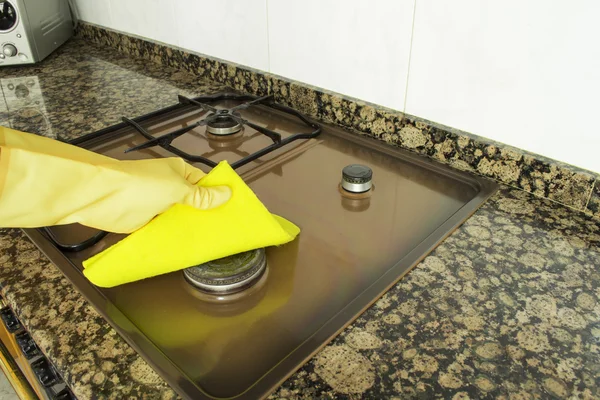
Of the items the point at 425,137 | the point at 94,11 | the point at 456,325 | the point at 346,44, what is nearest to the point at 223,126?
the point at 346,44

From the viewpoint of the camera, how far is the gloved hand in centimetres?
47

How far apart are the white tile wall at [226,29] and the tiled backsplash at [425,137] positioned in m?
0.03

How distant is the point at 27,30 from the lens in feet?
4.41

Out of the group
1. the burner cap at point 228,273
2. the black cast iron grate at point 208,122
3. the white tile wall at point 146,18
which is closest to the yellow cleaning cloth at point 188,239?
the burner cap at point 228,273

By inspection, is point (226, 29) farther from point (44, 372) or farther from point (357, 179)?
point (44, 372)

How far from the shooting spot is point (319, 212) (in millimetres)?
756

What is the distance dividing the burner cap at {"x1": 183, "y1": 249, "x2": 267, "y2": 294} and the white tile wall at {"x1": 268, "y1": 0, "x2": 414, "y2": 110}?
44 cm

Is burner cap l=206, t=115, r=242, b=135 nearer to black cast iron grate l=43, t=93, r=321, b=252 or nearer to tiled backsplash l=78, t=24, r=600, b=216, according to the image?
black cast iron grate l=43, t=93, r=321, b=252

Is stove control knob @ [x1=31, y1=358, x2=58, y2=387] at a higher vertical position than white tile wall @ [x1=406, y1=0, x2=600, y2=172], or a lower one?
lower

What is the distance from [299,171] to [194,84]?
0.53 m

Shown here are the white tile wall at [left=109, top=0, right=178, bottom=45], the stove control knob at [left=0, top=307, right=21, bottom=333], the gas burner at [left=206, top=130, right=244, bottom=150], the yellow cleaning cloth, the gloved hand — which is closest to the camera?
the gloved hand

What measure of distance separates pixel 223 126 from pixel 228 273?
46 cm

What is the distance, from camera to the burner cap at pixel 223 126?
0.98m

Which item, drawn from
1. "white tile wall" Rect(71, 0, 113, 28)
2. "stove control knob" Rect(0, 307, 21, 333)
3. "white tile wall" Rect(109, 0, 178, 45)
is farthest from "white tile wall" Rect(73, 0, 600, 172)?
"stove control knob" Rect(0, 307, 21, 333)
